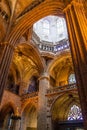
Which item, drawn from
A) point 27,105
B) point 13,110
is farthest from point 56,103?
point 13,110

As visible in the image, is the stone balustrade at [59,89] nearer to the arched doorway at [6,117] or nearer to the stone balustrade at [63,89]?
the stone balustrade at [63,89]

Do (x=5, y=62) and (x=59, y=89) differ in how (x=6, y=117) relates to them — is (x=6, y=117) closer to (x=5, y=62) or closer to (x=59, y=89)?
(x=59, y=89)

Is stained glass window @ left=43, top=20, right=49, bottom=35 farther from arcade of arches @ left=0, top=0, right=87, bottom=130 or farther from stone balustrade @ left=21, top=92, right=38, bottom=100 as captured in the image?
stone balustrade @ left=21, top=92, right=38, bottom=100

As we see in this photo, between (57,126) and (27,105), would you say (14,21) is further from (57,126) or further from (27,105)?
(57,126)

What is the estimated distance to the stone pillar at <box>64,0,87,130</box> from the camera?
5.25 metres

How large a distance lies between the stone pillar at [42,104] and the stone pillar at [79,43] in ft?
23.6

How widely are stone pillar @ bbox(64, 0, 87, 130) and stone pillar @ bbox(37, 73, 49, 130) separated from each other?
7.20 metres

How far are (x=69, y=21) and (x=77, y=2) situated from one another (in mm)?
1293

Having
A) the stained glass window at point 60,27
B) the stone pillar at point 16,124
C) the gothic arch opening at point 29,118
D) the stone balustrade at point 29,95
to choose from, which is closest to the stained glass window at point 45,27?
the stained glass window at point 60,27

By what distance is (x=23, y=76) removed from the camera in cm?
1686

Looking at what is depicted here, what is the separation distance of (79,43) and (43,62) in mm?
8655

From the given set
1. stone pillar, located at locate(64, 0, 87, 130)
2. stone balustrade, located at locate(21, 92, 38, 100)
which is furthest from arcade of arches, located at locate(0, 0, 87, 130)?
stone balustrade, located at locate(21, 92, 38, 100)

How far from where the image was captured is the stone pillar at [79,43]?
5250mm

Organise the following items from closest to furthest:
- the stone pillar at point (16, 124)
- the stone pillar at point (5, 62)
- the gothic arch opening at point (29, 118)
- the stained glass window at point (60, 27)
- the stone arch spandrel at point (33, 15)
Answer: the stone pillar at point (5, 62), the stone arch spandrel at point (33, 15), the stone pillar at point (16, 124), the gothic arch opening at point (29, 118), the stained glass window at point (60, 27)
